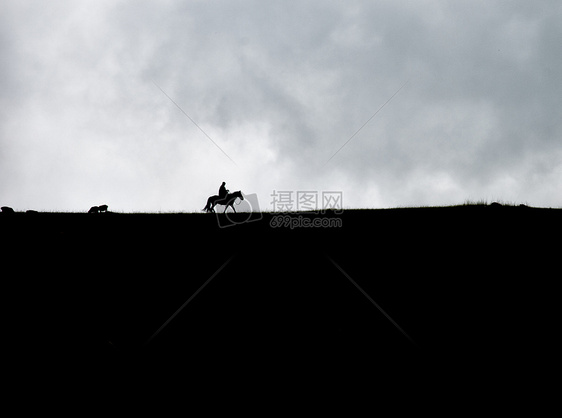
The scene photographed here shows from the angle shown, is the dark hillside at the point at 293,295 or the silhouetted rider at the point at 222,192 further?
the silhouetted rider at the point at 222,192

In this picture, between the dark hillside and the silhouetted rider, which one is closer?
the dark hillside

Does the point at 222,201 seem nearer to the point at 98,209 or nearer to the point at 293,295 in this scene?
the point at 98,209

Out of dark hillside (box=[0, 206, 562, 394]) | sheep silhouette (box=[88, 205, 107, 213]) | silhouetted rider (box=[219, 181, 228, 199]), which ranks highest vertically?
silhouetted rider (box=[219, 181, 228, 199])

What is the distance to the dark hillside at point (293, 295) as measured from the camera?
855cm

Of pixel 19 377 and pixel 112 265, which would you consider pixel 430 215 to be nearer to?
pixel 112 265

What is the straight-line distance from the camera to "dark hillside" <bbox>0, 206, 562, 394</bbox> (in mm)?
8547

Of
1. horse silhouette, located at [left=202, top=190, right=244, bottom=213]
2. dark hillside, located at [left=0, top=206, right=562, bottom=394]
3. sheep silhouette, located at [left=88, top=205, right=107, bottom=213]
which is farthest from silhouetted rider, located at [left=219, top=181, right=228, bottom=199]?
sheep silhouette, located at [left=88, top=205, right=107, bottom=213]

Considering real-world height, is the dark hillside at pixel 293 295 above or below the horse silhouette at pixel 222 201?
below

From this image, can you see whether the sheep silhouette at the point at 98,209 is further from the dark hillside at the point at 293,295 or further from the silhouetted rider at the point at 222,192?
the silhouetted rider at the point at 222,192

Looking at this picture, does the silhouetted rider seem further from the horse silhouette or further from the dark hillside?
the dark hillside

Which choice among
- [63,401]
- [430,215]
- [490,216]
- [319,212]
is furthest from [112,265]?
[490,216]

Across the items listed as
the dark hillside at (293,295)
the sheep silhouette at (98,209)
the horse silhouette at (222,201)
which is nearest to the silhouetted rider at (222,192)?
the horse silhouette at (222,201)

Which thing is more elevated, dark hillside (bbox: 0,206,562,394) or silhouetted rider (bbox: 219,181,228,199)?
silhouetted rider (bbox: 219,181,228,199)

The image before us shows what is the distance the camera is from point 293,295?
11180 millimetres
